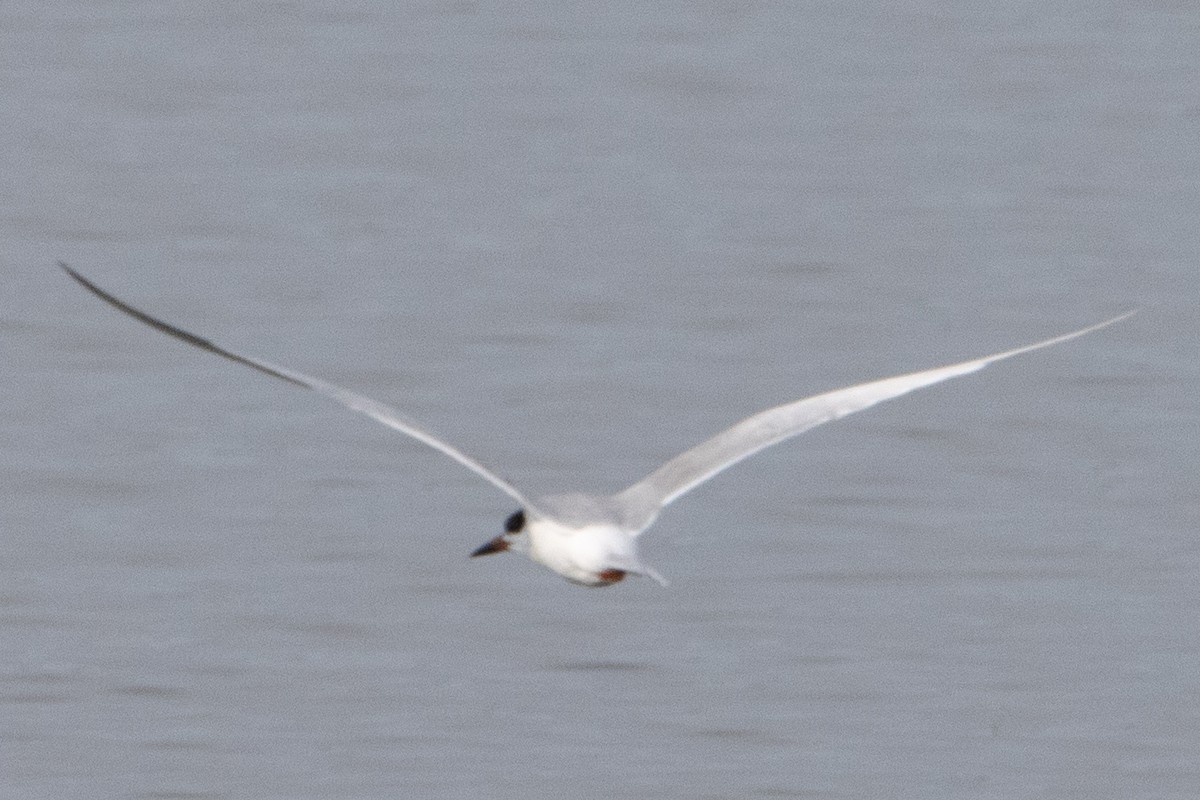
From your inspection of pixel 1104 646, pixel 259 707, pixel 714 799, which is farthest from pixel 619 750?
pixel 1104 646

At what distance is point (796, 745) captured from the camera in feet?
36.4

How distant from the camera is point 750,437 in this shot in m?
9.11

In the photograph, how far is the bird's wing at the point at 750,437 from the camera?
8.98 m

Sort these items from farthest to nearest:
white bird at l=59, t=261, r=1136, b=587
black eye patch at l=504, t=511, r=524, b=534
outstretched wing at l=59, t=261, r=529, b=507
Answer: black eye patch at l=504, t=511, r=524, b=534
white bird at l=59, t=261, r=1136, b=587
outstretched wing at l=59, t=261, r=529, b=507

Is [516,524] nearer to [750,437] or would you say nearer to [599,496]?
[599,496]

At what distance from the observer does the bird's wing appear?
8977 mm

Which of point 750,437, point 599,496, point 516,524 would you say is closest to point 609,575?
point 599,496

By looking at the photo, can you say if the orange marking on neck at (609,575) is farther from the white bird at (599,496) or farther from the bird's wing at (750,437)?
the bird's wing at (750,437)

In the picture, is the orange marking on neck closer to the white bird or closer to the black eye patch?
the white bird

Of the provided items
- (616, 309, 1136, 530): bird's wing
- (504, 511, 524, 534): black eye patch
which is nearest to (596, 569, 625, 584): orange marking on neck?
(616, 309, 1136, 530): bird's wing

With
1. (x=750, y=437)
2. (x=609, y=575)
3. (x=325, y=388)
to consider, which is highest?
(x=750, y=437)

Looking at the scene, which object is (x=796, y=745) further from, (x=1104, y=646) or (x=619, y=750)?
(x=1104, y=646)

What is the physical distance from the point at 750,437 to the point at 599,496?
0.43 m

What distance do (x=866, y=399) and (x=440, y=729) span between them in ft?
8.26
